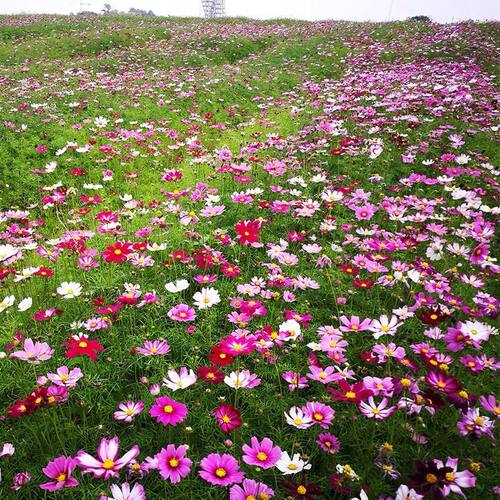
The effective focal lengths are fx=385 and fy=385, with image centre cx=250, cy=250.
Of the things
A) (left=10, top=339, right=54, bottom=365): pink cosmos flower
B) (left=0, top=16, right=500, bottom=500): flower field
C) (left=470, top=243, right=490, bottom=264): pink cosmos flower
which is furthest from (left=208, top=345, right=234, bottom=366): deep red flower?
(left=470, top=243, right=490, bottom=264): pink cosmos flower

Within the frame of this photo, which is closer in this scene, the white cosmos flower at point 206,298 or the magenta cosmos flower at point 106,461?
the magenta cosmos flower at point 106,461

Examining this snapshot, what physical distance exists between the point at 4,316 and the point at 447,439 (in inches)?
107

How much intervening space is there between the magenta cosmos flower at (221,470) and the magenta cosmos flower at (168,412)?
20 cm

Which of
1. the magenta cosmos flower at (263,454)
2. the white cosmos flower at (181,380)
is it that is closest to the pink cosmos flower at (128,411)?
the white cosmos flower at (181,380)

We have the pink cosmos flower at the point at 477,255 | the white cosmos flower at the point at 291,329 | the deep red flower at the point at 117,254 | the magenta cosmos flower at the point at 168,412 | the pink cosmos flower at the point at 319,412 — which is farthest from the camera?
the pink cosmos flower at the point at 477,255

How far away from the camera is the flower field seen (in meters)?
1.57

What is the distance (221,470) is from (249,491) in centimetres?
12

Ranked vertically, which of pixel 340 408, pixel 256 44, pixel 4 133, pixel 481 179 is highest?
pixel 256 44

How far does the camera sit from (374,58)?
12.5m

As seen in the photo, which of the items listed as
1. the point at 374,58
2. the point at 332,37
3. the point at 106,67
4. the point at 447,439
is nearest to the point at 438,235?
the point at 447,439

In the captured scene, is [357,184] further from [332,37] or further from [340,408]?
[332,37]

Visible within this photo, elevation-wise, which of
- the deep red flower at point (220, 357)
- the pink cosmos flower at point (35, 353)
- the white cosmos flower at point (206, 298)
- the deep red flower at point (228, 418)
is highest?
the deep red flower at point (220, 357)

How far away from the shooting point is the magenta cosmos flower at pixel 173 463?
1359 mm

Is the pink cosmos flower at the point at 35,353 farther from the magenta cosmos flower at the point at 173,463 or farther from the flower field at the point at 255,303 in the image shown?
the magenta cosmos flower at the point at 173,463
